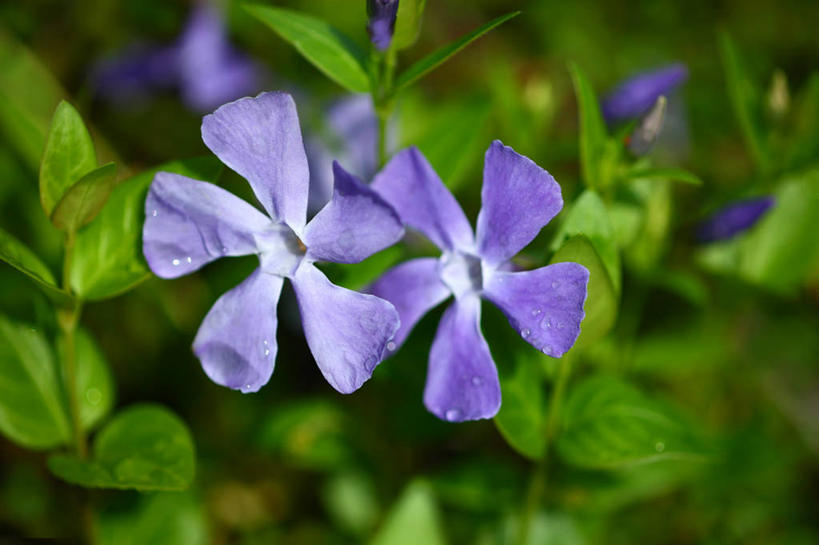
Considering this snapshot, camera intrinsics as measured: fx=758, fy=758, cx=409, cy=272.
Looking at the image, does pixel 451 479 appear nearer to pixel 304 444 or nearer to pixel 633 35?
pixel 304 444

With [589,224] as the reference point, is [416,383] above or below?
below

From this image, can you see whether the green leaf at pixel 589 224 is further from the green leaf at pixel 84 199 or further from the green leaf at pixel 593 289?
the green leaf at pixel 84 199

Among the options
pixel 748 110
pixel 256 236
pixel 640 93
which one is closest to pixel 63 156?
pixel 256 236

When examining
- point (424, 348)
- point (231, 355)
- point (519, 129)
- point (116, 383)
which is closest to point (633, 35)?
point (519, 129)

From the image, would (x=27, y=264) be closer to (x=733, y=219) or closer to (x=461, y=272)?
(x=461, y=272)

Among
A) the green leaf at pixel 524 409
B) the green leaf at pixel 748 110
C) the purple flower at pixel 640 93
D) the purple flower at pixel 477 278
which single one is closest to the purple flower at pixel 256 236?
the purple flower at pixel 477 278
